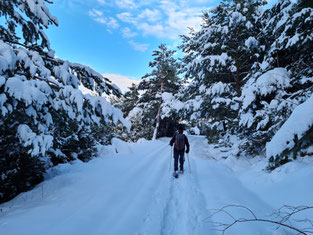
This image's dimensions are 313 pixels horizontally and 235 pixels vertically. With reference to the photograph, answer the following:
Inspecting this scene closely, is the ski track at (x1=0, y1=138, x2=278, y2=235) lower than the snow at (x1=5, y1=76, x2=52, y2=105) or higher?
lower

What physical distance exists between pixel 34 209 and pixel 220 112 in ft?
31.5

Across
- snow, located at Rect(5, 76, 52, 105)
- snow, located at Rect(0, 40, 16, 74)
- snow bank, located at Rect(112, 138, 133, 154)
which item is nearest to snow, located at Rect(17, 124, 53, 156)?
snow, located at Rect(5, 76, 52, 105)

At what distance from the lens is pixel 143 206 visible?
3529 millimetres

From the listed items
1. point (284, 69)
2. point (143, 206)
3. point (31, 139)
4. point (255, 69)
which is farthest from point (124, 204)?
point (255, 69)

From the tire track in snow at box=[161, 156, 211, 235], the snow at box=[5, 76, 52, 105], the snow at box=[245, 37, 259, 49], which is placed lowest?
the tire track in snow at box=[161, 156, 211, 235]

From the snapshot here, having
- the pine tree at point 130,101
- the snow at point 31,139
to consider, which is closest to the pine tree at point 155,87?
the pine tree at point 130,101

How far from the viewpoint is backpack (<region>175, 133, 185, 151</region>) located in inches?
256

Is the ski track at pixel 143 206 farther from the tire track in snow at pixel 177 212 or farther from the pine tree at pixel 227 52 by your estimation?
the pine tree at pixel 227 52

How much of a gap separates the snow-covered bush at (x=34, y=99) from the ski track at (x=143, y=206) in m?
Result: 1.35

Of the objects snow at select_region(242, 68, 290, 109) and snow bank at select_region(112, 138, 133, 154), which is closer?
snow at select_region(242, 68, 290, 109)

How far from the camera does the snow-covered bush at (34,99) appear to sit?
2.27 m

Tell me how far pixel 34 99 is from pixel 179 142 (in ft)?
17.7

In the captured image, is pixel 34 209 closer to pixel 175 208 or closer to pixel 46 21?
pixel 175 208

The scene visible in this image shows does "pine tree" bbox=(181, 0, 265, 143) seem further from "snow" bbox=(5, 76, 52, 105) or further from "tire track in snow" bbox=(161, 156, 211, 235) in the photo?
"snow" bbox=(5, 76, 52, 105)
